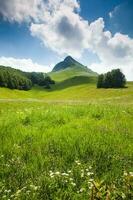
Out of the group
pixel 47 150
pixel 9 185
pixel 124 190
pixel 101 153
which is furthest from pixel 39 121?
pixel 124 190

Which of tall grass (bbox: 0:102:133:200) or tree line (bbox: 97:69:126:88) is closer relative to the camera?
tall grass (bbox: 0:102:133:200)

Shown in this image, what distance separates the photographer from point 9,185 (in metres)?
7.17

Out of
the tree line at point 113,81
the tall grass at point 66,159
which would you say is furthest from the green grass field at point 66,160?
the tree line at point 113,81

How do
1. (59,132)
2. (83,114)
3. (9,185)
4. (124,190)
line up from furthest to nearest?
(83,114)
(59,132)
(9,185)
(124,190)

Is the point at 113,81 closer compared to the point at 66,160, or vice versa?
the point at 66,160

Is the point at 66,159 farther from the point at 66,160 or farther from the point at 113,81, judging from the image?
the point at 113,81

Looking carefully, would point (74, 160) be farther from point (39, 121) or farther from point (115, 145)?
point (39, 121)

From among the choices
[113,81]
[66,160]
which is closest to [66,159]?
[66,160]

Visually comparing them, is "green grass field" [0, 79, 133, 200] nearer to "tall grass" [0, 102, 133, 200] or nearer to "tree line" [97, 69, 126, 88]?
"tall grass" [0, 102, 133, 200]

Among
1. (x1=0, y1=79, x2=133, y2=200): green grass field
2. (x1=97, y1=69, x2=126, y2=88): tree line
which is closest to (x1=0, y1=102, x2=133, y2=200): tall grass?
(x1=0, y1=79, x2=133, y2=200): green grass field

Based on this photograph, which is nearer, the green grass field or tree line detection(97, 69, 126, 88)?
the green grass field

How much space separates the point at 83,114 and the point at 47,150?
249 inches

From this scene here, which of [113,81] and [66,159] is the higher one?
[66,159]

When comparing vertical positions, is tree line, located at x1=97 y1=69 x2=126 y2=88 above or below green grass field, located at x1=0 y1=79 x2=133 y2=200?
below
